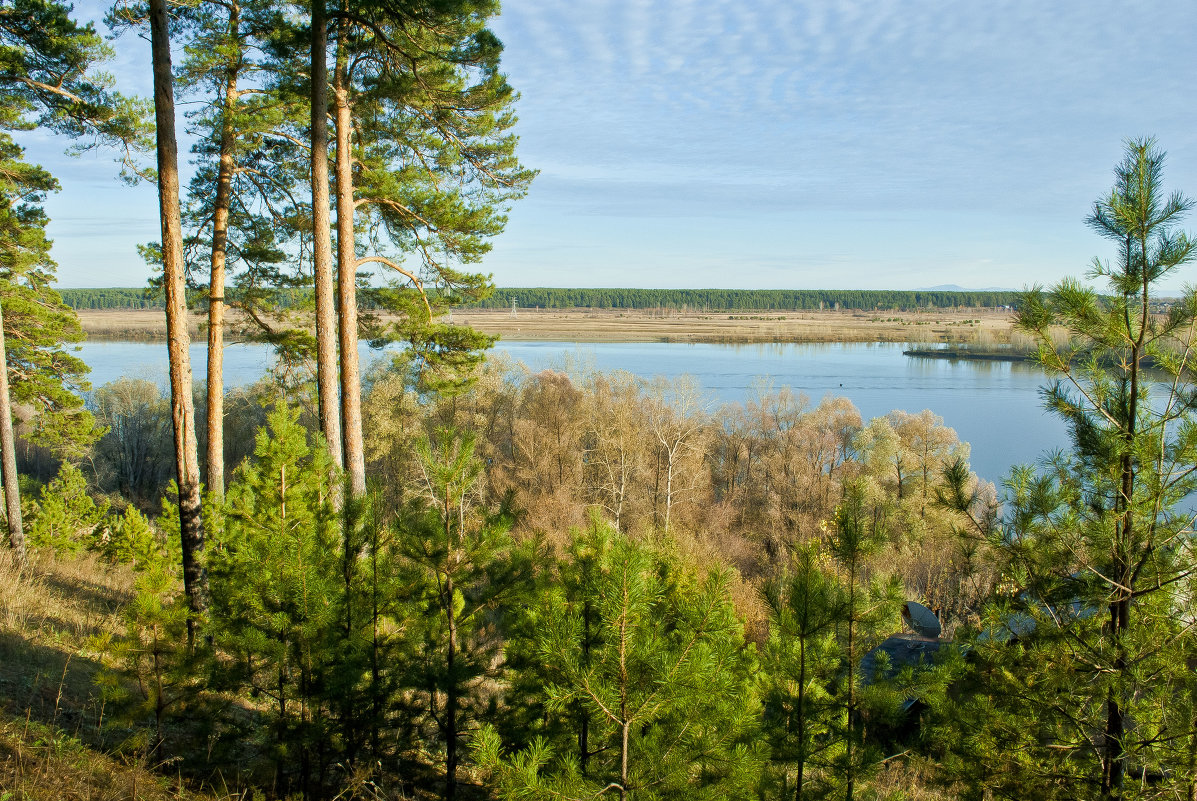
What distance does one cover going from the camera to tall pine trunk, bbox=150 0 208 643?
20.7 feet

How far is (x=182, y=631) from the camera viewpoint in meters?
3.89

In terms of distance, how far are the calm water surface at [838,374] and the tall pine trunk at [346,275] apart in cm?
1968

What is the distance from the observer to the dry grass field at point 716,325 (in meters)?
82.8

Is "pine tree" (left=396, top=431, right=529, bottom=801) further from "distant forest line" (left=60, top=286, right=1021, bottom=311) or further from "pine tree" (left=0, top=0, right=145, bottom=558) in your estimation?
"distant forest line" (left=60, top=286, right=1021, bottom=311)

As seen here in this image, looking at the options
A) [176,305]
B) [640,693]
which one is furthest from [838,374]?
[640,693]

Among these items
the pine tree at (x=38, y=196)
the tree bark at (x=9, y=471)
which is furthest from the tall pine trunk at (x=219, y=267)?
the tree bark at (x=9, y=471)

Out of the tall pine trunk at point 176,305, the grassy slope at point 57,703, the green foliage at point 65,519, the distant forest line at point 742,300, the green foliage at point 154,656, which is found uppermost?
the distant forest line at point 742,300

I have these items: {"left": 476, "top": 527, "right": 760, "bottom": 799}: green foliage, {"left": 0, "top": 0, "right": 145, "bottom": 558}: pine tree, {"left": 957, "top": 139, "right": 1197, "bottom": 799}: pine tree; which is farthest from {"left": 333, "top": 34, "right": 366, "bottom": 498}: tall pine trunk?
{"left": 957, "top": 139, "right": 1197, "bottom": 799}: pine tree

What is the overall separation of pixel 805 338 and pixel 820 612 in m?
103

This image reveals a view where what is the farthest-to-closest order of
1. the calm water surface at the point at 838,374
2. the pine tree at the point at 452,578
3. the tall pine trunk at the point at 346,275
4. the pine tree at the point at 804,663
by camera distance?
1. the calm water surface at the point at 838,374
2. the tall pine trunk at the point at 346,275
3. the pine tree at the point at 452,578
4. the pine tree at the point at 804,663

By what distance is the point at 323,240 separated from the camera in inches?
295

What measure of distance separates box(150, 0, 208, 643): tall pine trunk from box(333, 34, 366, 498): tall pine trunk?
1505 mm

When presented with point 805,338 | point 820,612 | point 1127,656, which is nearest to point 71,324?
point 820,612

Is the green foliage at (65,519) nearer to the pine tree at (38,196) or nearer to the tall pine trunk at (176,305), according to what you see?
the pine tree at (38,196)
